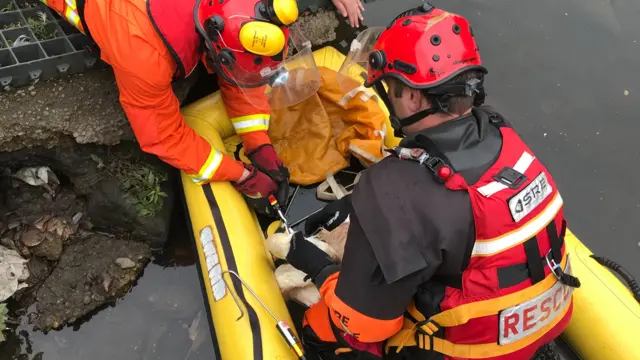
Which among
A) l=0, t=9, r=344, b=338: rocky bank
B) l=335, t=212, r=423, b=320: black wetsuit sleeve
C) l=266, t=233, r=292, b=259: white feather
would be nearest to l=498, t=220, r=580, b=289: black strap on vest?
l=335, t=212, r=423, b=320: black wetsuit sleeve

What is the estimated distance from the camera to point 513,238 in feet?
6.41

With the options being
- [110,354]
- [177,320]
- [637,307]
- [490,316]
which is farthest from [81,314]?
[637,307]

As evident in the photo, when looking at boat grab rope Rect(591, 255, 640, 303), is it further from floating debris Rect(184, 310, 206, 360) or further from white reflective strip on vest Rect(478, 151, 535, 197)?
floating debris Rect(184, 310, 206, 360)

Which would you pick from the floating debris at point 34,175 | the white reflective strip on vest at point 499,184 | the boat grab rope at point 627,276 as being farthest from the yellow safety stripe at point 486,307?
the floating debris at point 34,175

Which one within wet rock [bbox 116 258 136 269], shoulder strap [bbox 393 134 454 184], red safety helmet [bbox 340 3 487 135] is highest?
red safety helmet [bbox 340 3 487 135]

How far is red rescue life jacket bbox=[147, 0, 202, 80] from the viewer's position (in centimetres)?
254

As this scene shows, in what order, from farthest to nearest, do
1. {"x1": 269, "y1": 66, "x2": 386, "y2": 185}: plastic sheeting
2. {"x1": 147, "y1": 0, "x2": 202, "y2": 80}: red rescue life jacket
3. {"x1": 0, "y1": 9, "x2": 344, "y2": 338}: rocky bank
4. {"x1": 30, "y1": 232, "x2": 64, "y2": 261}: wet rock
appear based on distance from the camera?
{"x1": 269, "y1": 66, "x2": 386, "y2": 185}: plastic sheeting < {"x1": 30, "y1": 232, "x2": 64, "y2": 261}: wet rock < {"x1": 0, "y1": 9, "x2": 344, "y2": 338}: rocky bank < {"x1": 147, "y1": 0, "x2": 202, "y2": 80}: red rescue life jacket

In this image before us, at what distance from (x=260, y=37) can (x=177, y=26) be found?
43 cm

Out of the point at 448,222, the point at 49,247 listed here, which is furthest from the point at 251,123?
the point at 448,222

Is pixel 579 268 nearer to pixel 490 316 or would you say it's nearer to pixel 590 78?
pixel 490 316

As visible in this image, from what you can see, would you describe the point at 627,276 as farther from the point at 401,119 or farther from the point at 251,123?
the point at 251,123

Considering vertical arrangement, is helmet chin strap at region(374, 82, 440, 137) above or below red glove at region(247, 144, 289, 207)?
above

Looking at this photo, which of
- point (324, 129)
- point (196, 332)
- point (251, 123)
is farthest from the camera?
point (324, 129)

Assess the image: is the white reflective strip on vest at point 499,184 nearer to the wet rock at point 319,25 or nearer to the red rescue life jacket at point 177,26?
the red rescue life jacket at point 177,26
